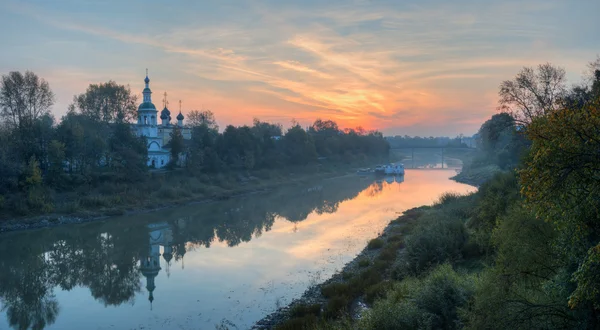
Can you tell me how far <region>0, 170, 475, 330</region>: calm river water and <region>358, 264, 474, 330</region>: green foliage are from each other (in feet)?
16.4

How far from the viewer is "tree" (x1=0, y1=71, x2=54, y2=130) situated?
111ft

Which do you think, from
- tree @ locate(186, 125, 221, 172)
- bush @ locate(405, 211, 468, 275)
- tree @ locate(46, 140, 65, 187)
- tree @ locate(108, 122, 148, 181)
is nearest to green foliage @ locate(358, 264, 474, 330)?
bush @ locate(405, 211, 468, 275)

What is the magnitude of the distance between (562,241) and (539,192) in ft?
4.41

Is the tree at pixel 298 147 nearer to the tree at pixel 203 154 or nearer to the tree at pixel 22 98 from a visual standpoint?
the tree at pixel 203 154

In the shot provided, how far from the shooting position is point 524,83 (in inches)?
1088

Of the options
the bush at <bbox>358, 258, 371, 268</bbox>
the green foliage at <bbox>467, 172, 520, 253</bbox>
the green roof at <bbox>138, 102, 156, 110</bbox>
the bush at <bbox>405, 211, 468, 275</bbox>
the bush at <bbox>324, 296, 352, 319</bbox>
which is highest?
the green roof at <bbox>138, 102, 156, 110</bbox>

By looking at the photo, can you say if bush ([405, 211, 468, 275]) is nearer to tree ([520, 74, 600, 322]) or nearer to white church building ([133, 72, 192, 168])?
tree ([520, 74, 600, 322])

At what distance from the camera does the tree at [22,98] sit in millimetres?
33938

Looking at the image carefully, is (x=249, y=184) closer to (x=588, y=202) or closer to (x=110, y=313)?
(x=110, y=313)

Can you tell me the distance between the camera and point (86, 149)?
36.3 meters

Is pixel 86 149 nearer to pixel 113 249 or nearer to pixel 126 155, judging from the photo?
pixel 126 155

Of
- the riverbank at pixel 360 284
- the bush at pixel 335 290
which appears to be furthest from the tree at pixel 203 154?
the bush at pixel 335 290

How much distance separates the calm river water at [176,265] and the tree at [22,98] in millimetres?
14048

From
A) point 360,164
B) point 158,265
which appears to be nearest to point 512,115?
point 158,265
